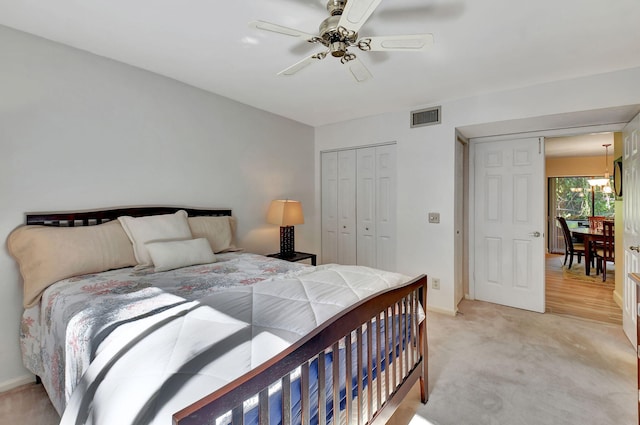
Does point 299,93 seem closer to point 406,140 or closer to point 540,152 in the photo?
point 406,140

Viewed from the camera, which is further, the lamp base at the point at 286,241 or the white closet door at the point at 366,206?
the white closet door at the point at 366,206

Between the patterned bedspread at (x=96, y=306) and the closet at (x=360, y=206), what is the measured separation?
1.88 m

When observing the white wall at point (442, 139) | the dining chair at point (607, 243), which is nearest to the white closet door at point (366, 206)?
the white wall at point (442, 139)

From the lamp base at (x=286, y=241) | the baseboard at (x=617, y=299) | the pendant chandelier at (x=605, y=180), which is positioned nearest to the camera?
the baseboard at (x=617, y=299)

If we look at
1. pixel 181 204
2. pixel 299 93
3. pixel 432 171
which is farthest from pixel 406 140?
pixel 181 204

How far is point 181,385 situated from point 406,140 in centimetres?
336

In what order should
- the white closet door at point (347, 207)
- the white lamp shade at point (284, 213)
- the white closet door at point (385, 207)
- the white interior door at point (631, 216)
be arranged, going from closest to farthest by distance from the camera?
the white interior door at point (631, 216), the white lamp shade at point (284, 213), the white closet door at point (385, 207), the white closet door at point (347, 207)

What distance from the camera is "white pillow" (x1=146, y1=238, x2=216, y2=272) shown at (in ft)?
7.00

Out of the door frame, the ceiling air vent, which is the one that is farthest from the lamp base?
the door frame

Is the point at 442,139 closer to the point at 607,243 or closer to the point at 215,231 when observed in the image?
the point at 215,231

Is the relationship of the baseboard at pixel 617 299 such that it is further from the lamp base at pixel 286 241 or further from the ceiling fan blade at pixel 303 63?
the ceiling fan blade at pixel 303 63

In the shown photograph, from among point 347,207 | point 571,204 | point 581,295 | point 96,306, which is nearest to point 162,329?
point 96,306

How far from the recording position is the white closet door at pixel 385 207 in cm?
376

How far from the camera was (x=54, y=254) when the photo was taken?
1887 millimetres
